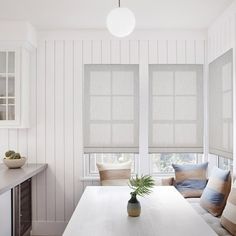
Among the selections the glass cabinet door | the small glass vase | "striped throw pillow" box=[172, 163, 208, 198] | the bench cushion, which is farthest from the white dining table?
the glass cabinet door

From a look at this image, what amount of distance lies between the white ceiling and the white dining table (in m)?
1.88

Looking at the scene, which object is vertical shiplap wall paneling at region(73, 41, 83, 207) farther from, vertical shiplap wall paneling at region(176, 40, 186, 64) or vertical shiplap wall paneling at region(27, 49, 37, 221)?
vertical shiplap wall paneling at region(176, 40, 186, 64)

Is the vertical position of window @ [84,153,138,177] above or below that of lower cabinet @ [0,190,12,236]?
above

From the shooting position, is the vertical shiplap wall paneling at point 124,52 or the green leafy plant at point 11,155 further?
the vertical shiplap wall paneling at point 124,52

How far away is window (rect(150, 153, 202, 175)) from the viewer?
4.28m

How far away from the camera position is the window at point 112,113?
4.09 metres

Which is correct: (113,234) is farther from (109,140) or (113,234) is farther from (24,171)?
(109,140)

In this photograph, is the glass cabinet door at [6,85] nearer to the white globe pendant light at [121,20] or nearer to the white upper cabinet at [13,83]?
the white upper cabinet at [13,83]

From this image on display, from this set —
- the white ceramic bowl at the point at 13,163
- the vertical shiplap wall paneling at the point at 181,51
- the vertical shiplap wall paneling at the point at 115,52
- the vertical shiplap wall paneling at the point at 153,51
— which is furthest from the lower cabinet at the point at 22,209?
the vertical shiplap wall paneling at the point at 181,51

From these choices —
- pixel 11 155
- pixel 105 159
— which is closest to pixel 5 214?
pixel 11 155

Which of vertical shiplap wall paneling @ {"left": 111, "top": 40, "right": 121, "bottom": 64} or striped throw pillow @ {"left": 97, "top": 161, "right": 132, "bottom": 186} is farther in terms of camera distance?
vertical shiplap wall paneling @ {"left": 111, "top": 40, "right": 121, "bottom": 64}

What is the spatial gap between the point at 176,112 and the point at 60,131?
4.90ft

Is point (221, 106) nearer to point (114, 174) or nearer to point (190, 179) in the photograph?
point (190, 179)

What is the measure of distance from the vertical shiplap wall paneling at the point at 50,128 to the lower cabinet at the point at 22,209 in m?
0.24
